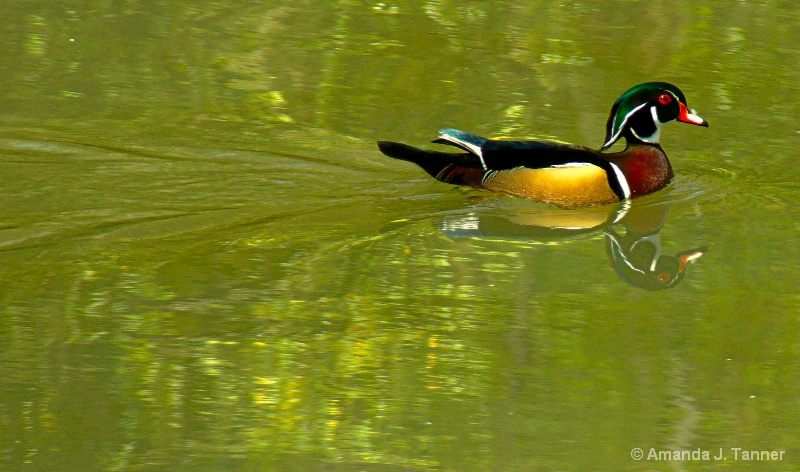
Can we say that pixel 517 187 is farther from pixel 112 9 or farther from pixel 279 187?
pixel 112 9

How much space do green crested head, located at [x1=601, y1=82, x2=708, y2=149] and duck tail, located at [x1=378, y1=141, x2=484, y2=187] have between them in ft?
3.15

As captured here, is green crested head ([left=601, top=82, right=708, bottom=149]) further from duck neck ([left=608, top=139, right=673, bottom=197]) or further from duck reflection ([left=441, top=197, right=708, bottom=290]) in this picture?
duck reflection ([left=441, top=197, right=708, bottom=290])

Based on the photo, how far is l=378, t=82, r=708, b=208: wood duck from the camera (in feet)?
26.0

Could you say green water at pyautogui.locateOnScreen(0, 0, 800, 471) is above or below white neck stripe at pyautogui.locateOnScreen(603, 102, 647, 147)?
below

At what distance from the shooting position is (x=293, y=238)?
7270 mm

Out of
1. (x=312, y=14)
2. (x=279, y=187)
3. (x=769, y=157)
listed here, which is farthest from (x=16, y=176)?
(x=769, y=157)

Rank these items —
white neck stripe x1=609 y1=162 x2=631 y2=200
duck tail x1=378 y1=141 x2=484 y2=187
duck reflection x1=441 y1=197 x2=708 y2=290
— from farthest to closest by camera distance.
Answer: duck tail x1=378 y1=141 x2=484 y2=187 → white neck stripe x1=609 y1=162 x2=631 y2=200 → duck reflection x1=441 y1=197 x2=708 y2=290

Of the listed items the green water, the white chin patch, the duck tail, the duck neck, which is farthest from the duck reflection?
the white chin patch

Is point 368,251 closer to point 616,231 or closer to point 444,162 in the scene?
point 444,162

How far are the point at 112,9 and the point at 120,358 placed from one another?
23.0 feet

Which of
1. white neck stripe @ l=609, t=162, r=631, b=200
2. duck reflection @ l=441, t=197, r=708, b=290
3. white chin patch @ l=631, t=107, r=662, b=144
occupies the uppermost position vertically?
white chin patch @ l=631, t=107, r=662, b=144

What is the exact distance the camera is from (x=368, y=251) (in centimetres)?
707

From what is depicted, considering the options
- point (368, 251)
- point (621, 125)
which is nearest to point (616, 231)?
point (621, 125)

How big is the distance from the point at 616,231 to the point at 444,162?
133 cm
